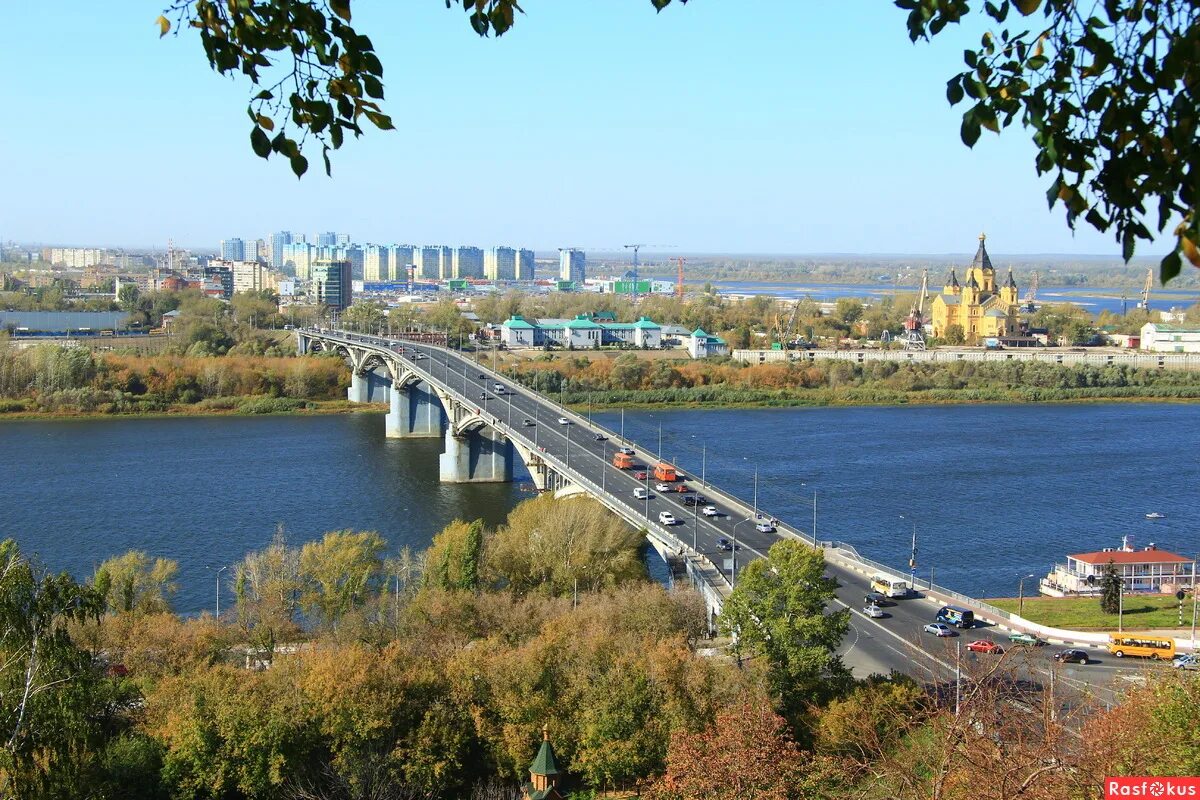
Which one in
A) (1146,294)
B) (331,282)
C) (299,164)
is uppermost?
(299,164)

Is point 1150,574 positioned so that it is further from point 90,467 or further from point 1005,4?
point 90,467

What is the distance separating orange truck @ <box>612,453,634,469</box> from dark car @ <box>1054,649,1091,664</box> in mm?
7029

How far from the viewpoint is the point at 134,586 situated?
965cm

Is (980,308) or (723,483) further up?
(980,308)

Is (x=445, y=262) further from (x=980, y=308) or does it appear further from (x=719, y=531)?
(x=719, y=531)

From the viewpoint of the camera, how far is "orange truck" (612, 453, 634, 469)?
15134mm

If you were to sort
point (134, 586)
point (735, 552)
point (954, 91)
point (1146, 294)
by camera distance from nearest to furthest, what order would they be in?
point (954, 91), point (134, 586), point (735, 552), point (1146, 294)

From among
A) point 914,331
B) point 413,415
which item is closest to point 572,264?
point 914,331

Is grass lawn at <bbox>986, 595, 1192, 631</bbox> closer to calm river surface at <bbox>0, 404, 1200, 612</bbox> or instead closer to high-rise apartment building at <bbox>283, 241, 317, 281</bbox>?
calm river surface at <bbox>0, 404, 1200, 612</bbox>

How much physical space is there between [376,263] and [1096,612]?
3020 inches

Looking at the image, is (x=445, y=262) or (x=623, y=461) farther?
(x=445, y=262)

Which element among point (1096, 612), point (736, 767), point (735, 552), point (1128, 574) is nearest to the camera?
point (736, 767)

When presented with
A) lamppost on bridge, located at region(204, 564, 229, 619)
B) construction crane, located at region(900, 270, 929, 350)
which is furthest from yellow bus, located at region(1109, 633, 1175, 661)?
construction crane, located at region(900, 270, 929, 350)

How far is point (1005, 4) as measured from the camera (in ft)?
4.95
